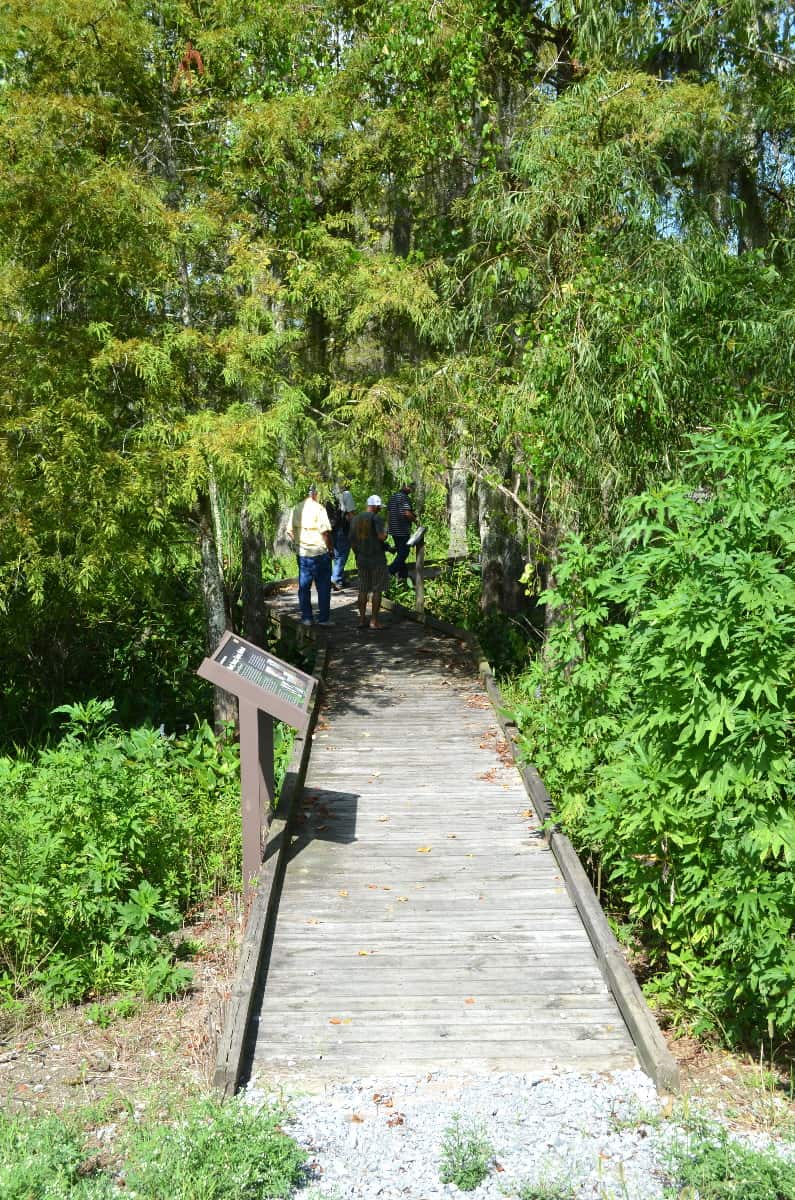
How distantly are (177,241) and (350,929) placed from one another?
7402 mm

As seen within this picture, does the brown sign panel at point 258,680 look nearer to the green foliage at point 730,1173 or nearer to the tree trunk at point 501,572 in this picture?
the green foliage at point 730,1173

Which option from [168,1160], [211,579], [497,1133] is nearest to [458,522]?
[211,579]

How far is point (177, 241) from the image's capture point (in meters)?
11.2

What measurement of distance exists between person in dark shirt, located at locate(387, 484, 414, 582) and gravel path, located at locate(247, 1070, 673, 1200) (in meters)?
15.2

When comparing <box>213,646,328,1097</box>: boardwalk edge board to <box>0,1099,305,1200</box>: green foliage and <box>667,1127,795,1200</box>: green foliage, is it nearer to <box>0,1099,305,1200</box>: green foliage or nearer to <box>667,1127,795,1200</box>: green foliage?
<box>0,1099,305,1200</box>: green foliage

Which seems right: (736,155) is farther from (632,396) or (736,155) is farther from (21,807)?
(21,807)

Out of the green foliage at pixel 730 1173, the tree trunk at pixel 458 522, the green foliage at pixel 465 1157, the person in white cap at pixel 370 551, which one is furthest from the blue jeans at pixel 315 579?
the tree trunk at pixel 458 522

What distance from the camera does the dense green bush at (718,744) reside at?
5.23 meters

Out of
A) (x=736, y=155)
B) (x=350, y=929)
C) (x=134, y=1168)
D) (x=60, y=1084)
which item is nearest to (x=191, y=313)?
(x=736, y=155)

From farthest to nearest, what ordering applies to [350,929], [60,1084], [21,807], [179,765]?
[179,765], [21,807], [350,929], [60,1084]

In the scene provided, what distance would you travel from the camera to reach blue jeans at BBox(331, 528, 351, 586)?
21531mm

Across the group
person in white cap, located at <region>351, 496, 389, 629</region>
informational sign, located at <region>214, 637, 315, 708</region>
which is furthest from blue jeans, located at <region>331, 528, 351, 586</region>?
informational sign, located at <region>214, 637, 315, 708</region>

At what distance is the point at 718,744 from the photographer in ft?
18.1

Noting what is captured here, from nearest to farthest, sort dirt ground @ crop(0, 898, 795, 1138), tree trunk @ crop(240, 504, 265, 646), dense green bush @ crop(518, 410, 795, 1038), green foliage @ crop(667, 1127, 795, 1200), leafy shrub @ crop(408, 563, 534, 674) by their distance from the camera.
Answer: green foliage @ crop(667, 1127, 795, 1200)
dense green bush @ crop(518, 410, 795, 1038)
dirt ground @ crop(0, 898, 795, 1138)
tree trunk @ crop(240, 504, 265, 646)
leafy shrub @ crop(408, 563, 534, 674)
